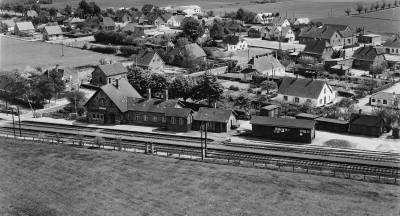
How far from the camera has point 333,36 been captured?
9500cm

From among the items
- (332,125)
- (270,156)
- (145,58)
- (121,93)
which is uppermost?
(145,58)

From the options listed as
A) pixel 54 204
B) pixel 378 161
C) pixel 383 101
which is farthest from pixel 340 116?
pixel 54 204

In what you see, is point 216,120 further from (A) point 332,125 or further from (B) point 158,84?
(B) point 158,84

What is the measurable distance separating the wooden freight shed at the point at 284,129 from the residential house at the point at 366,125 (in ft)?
13.5

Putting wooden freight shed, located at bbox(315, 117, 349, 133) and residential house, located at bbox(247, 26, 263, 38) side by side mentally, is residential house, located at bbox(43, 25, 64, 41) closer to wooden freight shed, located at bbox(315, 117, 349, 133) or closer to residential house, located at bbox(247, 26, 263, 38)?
residential house, located at bbox(247, 26, 263, 38)

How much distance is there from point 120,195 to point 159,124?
17.8 metres

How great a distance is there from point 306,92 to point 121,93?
18908mm

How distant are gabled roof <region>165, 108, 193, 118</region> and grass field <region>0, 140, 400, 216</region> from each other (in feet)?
27.9

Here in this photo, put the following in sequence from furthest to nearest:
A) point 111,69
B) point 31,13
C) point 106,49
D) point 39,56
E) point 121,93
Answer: point 31,13 → point 106,49 → point 39,56 → point 111,69 → point 121,93

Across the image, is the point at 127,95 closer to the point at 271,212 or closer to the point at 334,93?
the point at 334,93

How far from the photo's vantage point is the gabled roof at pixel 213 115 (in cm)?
5038

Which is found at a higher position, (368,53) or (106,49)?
(106,49)

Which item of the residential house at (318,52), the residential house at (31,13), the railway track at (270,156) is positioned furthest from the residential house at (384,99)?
the residential house at (31,13)

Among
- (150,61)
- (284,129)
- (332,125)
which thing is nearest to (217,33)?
(150,61)
